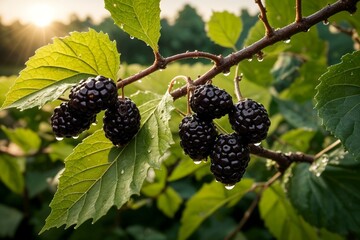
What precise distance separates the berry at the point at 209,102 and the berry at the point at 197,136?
3 cm

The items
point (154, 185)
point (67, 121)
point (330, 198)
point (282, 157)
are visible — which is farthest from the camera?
point (154, 185)

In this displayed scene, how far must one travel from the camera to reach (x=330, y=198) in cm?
179

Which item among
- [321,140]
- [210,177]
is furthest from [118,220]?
[321,140]

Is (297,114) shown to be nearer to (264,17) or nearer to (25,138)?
(264,17)

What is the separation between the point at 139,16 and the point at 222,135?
0.44 m

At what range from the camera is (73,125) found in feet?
3.94

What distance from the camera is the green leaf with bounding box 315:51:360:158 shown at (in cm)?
114

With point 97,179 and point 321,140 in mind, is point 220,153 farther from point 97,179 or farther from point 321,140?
point 321,140

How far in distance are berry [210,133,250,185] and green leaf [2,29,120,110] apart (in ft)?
1.36

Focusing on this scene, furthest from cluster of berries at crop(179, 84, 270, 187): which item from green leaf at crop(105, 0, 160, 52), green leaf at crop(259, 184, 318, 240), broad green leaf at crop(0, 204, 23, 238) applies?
broad green leaf at crop(0, 204, 23, 238)

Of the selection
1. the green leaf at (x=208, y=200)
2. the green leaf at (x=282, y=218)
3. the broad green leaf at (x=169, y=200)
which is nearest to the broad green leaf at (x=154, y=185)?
the broad green leaf at (x=169, y=200)

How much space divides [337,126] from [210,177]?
1.66 metres

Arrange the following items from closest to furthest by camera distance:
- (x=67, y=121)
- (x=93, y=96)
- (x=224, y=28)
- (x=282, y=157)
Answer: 1. (x=93, y=96)
2. (x=67, y=121)
3. (x=282, y=157)
4. (x=224, y=28)

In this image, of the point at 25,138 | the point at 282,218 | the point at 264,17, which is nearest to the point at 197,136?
the point at 264,17
